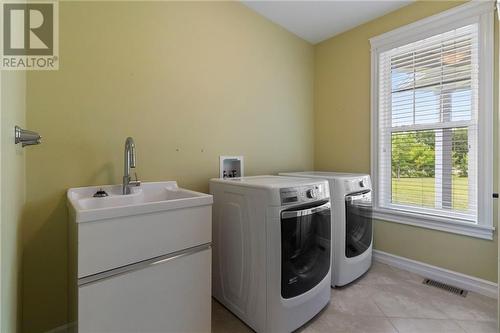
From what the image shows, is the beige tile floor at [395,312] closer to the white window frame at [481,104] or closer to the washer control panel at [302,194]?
the white window frame at [481,104]

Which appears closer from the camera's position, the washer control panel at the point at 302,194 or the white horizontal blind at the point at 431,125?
the washer control panel at the point at 302,194

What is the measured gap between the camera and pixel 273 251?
1.32 metres

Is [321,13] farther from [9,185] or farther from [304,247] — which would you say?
[9,185]

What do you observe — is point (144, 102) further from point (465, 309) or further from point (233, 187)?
point (465, 309)

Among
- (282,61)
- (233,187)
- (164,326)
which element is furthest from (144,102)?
(282,61)

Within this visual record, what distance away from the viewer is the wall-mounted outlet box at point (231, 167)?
2.02 meters

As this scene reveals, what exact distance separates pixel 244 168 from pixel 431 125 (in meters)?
1.72

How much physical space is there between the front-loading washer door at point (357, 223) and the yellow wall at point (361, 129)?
414 millimetres

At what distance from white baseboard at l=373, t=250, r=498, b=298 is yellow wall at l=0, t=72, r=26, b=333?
2.71 meters

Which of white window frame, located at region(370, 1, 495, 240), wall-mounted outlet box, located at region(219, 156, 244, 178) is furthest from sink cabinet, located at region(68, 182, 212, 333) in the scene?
Result: white window frame, located at region(370, 1, 495, 240)

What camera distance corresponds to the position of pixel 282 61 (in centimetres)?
255

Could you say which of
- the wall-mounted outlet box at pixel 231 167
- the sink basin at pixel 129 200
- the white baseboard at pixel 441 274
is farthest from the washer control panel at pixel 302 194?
the white baseboard at pixel 441 274

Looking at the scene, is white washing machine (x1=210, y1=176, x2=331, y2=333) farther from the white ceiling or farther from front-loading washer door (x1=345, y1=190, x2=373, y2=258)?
the white ceiling

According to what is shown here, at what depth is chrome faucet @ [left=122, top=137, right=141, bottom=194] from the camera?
1.37 meters
